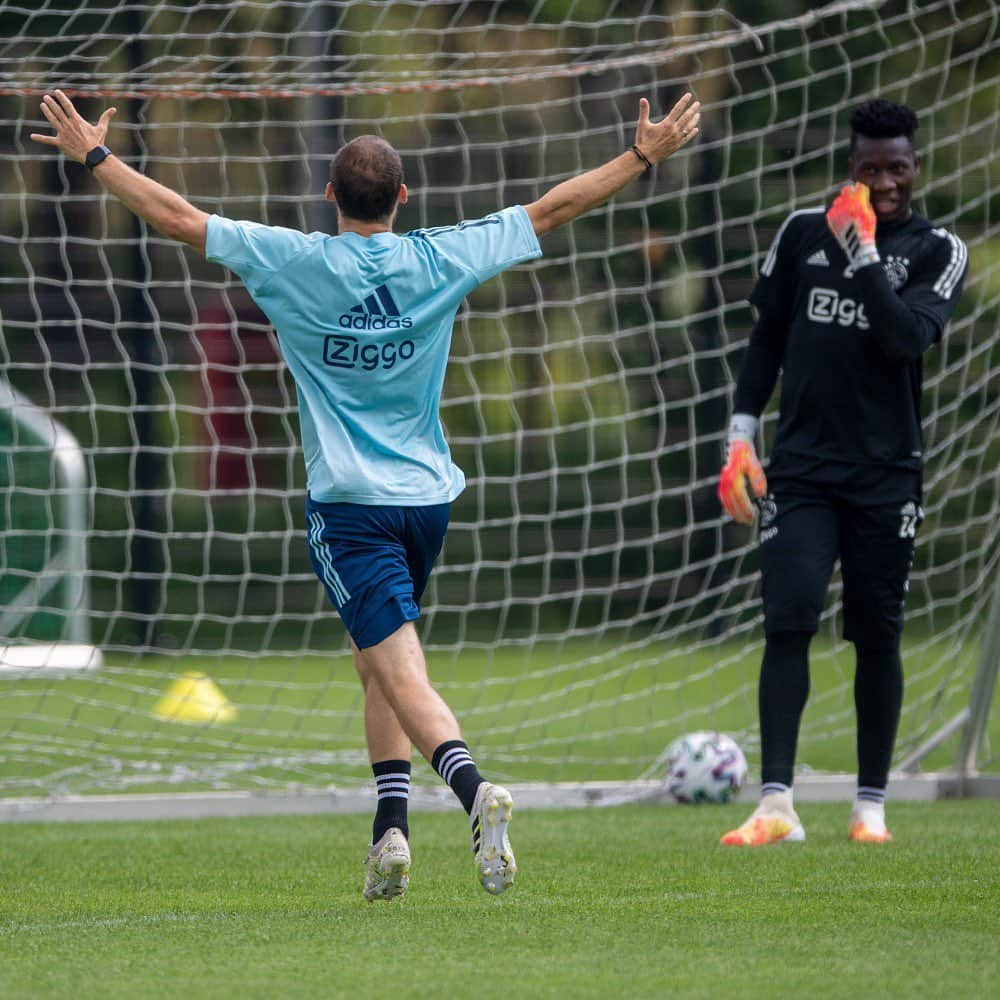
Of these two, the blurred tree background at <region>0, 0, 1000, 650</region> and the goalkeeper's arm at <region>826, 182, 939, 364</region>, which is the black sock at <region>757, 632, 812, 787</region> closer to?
the goalkeeper's arm at <region>826, 182, 939, 364</region>

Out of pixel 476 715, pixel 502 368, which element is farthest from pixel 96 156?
pixel 502 368

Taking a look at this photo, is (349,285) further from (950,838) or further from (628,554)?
(628,554)

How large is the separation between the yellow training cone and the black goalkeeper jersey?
3.38 metres

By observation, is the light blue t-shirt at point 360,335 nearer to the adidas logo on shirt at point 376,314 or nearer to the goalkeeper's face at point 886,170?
the adidas logo on shirt at point 376,314

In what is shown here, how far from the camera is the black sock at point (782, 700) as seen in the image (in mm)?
4703

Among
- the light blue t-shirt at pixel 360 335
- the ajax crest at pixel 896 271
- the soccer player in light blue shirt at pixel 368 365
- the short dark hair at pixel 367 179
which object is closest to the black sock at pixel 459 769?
the soccer player in light blue shirt at pixel 368 365

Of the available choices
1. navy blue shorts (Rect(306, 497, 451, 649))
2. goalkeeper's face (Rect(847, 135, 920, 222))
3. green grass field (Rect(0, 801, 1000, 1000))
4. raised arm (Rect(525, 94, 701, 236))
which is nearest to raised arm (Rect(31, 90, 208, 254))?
navy blue shorts (Rect(306, 497, 451, 649))

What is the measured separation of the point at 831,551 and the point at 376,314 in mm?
1672

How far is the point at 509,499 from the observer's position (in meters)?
10.8

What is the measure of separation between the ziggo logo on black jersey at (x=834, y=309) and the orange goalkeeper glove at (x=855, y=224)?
138 mm

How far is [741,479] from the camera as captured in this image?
476 cm

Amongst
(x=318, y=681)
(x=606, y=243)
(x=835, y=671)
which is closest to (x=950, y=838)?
(x=835, y=671)

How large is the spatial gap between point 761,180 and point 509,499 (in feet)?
9.05

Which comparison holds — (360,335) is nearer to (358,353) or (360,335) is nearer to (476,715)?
(358,353)
